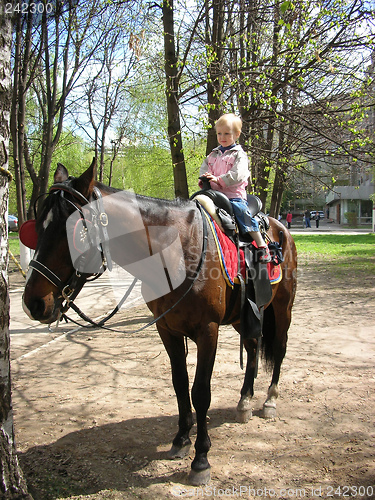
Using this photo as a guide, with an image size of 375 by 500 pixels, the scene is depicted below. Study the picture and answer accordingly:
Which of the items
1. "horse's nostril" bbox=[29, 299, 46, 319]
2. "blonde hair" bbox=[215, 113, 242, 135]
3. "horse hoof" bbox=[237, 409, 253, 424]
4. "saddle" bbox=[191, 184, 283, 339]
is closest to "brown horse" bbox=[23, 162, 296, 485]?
"horse's nostril" bbox=[29, 299, 46, 319]

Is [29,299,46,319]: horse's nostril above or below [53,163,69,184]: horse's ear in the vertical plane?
below

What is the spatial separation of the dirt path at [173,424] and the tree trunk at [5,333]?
33 cm

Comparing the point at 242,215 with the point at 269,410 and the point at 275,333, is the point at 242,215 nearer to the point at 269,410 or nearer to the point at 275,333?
the point at 275,333

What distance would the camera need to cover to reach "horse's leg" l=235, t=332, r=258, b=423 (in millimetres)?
3838

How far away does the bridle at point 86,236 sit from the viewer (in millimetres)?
2363

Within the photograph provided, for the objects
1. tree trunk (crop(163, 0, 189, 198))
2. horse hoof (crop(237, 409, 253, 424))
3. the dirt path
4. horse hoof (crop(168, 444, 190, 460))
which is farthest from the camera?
tree trunk (crop(163, 0, 189, 198))

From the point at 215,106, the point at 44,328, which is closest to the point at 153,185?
the point at 215,106

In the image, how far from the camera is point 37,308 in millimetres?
2342

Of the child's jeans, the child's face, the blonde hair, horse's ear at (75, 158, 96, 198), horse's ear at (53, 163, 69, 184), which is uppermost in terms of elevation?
the blonde hair

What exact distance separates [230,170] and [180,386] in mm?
1820

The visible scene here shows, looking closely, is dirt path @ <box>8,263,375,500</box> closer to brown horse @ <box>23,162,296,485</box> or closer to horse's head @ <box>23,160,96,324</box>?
brown horse @ <box>23,162,296,485</box>

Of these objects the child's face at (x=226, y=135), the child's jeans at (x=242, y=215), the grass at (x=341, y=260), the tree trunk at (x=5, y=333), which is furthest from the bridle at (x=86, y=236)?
the grass at (x=341, y=260)

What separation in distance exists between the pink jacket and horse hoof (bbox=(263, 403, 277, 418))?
2.02m

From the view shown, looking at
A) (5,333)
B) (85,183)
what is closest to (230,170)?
(85,183)
